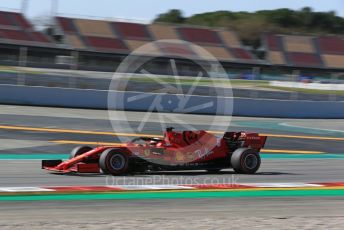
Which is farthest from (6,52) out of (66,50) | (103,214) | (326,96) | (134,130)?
(103,214)

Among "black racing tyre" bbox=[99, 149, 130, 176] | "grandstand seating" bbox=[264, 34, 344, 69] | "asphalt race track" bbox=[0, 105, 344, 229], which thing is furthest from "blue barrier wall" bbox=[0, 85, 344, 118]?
"grandstand seating" bbox=[264, 34, 344, 69]

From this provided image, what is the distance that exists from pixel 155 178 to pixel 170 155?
20.3 inches

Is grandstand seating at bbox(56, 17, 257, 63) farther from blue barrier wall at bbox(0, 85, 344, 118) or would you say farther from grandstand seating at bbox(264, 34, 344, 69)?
blue barrier wall at bbox(0, 85, 344, 118)

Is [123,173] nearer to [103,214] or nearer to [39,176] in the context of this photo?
[39,176]

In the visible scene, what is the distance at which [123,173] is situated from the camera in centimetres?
1005

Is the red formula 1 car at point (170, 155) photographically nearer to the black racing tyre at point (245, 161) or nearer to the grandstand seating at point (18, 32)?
the black racing tyre at point (245, 161)

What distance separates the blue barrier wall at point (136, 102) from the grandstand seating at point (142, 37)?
30.2 m

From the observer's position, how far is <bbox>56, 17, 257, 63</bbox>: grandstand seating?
6375cm

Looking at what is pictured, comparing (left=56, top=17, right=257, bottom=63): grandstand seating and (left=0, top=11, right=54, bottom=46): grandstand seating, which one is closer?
(left=0, top=11, right=54, bottom=46): grandstand seating

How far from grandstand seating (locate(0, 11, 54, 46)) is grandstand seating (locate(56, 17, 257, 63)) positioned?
3.06 meters

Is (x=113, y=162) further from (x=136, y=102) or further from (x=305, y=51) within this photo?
(x=305, y=51)

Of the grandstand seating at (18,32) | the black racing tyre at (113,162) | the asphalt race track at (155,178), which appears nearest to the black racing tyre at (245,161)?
the asphalt race track at (155,178)

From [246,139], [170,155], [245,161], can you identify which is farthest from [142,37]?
[170,155]

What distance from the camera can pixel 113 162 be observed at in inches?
389
